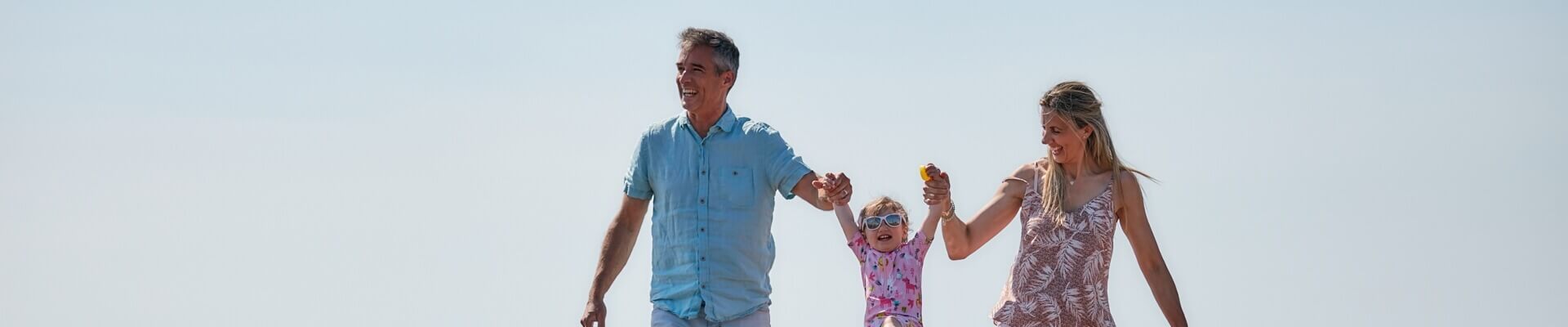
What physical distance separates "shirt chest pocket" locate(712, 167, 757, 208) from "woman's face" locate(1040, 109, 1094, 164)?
1.28 m

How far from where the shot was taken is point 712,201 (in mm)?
9320

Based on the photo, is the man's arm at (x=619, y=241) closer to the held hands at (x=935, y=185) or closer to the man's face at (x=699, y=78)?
the man's face at (x=699, y=78)

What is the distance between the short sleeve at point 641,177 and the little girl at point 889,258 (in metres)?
1.18

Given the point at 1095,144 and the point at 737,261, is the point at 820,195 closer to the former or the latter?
the point at 737,261

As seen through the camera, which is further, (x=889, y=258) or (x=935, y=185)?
(x=889, y=258)

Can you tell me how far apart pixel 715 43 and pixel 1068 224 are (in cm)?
169

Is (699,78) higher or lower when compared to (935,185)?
higher

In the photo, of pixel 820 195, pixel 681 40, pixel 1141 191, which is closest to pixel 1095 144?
pixel 1141 191

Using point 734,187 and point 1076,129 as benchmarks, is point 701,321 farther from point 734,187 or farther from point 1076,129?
point 1076,129

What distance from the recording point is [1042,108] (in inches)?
370

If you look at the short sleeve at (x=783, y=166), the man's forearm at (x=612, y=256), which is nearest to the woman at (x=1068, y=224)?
the short sleeve at (x=783, y=166)

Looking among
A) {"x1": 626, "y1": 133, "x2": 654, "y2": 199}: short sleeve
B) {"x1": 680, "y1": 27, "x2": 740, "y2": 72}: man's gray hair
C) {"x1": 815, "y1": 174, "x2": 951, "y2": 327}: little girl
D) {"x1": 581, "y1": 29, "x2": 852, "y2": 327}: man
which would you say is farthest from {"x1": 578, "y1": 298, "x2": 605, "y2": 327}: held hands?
{"x1": 815, "y1": 174, "x2": 951, "y2": 327}: little girl

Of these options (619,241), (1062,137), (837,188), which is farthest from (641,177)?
(1062,137)

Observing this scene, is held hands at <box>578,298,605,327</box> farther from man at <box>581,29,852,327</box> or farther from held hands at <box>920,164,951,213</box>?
held hands at <box>920,164,951,213</box>
